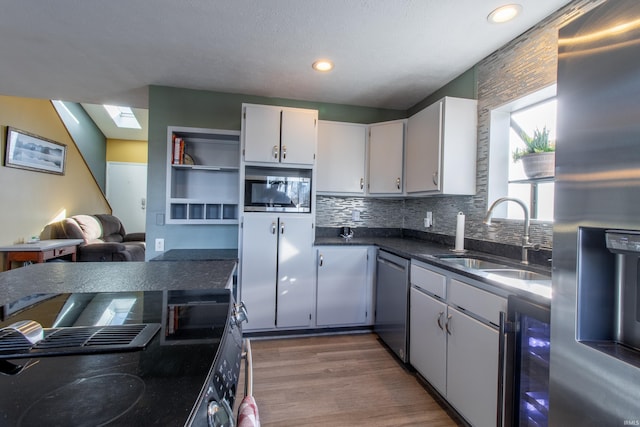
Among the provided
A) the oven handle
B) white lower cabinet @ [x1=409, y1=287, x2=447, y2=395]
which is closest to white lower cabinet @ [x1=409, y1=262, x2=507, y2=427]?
white lower cabinet @ [x1=409, y1=287, x2=447, y2=395]

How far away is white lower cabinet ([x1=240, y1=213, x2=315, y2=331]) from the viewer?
2656 mm

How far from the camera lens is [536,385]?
50.0 inches

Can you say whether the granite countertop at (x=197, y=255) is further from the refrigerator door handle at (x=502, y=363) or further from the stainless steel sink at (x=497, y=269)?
the refrigerator door handle at (x=502, y=363)

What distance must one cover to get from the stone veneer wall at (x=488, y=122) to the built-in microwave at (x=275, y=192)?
1.55ft

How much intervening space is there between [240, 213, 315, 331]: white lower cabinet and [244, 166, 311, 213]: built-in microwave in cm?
10

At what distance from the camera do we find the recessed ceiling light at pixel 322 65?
236cm

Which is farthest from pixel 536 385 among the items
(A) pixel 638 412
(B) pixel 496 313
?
(A) pixel 638 412

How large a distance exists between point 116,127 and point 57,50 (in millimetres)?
4520

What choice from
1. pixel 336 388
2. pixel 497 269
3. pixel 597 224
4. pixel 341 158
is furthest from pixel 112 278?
pixel 341 158

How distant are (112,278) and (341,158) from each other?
2294 mm

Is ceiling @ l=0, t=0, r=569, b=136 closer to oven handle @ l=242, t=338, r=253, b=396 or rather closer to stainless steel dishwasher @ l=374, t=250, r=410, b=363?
stainless steel dishwasher @ l=374, t=250, r=410, b=363

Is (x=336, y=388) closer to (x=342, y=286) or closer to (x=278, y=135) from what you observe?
(x=342, y=286)

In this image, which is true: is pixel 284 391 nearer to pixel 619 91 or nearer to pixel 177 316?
pixel 177 316

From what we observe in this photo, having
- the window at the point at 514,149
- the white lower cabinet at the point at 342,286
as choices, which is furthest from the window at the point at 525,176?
the white lower cabinet at the point at 342,286
